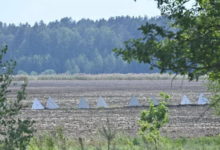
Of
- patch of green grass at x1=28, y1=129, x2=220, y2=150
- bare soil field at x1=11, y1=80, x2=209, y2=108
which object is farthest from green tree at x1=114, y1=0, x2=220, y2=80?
bare soil field at x1=11, y1=80, x2=209, y2=108

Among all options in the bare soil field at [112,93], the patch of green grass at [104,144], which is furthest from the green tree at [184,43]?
the bare soil field at [112,93]

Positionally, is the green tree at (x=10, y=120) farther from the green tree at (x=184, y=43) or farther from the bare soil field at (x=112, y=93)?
the bare soil field at (x=112, y=93)

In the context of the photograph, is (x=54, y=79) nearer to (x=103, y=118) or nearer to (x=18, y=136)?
(x=103, y=118)

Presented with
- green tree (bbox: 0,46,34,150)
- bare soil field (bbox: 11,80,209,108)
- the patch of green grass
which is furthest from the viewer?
bare soil field (bbox: 11,80,209,108)

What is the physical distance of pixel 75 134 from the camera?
29.1 m

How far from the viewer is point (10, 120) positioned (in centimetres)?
1113

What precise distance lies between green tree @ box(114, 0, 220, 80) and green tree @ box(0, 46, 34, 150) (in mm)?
2171

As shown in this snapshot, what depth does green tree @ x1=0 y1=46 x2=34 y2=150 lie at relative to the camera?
10.8m

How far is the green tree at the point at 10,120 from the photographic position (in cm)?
1084

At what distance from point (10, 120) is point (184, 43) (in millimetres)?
2972

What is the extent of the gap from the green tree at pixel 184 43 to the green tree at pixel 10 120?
2.17 metres

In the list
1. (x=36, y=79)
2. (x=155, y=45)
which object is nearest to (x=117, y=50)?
(x=155, y=45)

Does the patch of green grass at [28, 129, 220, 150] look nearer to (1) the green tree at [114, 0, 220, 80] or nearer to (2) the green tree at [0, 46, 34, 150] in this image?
(2) the green tree at [0, 46, 34, 150]

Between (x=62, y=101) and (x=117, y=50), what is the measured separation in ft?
136
